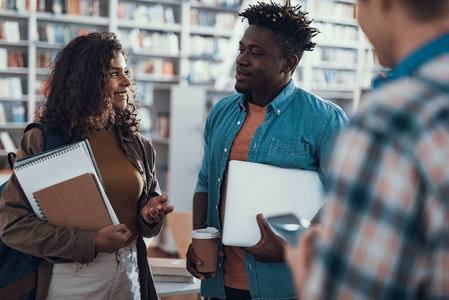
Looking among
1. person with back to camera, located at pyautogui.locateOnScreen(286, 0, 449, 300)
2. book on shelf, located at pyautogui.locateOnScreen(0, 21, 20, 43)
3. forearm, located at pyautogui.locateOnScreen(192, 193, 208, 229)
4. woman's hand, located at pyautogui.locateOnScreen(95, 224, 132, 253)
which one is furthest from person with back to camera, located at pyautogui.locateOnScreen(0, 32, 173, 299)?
book on shelf, located at pyautogui.locateOnScreen(0, 21, 20, 43)

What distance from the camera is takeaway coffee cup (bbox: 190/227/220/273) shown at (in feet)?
4.40

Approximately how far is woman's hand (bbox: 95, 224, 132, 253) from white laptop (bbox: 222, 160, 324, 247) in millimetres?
287

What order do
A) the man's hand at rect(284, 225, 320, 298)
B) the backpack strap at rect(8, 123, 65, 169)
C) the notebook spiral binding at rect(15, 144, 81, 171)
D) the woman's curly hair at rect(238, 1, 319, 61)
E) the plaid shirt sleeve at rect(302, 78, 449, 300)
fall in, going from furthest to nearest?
the woman's curly hair at rect(238, 1, 319, 61), the backpack strap at rect(8, 123, 65, 169), the notebook spiral binding at rect(15, 144, 81, 171), the man's hand at rect(284, 225, 320, 298), the plaid shirt sleeve at rect(302, 78, 449, 300)

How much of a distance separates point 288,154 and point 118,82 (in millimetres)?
617

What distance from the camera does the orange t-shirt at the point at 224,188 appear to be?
4.69 ft

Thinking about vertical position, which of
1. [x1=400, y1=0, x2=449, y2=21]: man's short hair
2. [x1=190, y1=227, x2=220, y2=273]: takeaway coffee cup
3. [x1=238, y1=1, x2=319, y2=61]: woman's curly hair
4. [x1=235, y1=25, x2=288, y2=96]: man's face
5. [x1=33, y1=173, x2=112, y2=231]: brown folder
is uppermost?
[x1=238, y1=1, x2=319, y2=61]: woman's curly hair

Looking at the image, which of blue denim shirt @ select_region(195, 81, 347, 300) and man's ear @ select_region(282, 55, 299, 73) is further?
man's ear @ select_region(282, 55, 299, 73)

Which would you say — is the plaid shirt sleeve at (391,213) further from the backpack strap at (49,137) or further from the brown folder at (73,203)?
the backpack strap at (49,137)

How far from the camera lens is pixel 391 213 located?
458mm

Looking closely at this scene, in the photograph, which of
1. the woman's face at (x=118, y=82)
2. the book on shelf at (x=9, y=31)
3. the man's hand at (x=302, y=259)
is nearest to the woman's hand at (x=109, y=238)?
the woman's face at (x=118, y=82)

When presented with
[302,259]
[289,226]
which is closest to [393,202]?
[302,259]

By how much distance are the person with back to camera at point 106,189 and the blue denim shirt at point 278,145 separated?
224 mm

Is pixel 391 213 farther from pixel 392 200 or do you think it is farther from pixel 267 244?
pixel 267 244

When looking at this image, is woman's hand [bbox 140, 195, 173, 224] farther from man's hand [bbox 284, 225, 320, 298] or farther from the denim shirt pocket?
man's hand [bbox 284, 225, 320, 298]
